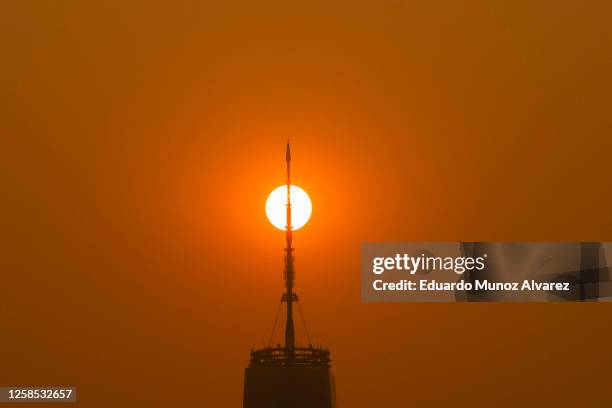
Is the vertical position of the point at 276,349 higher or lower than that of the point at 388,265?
lower

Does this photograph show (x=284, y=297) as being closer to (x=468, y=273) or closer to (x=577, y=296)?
(x=468, y=273)

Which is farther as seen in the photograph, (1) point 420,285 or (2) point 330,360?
(1) point 420,285

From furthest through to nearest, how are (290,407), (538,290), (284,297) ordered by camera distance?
(538,290) < (284,297) < (290,407)

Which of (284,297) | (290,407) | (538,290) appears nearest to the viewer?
(290,407)

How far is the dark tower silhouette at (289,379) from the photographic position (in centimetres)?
2573

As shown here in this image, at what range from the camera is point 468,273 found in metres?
28.6

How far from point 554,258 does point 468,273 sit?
2139mm

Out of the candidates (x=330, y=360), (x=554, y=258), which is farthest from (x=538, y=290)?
(x=330, y=360)

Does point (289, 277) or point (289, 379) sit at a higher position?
point (289, 277)

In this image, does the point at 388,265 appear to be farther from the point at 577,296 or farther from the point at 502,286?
the point at 577,296

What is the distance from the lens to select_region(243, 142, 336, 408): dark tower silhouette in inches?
1013

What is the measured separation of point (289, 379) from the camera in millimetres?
25906

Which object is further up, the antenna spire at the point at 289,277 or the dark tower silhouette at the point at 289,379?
the antenna spire at the point at 289,277

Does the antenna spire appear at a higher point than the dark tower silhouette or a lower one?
higher
